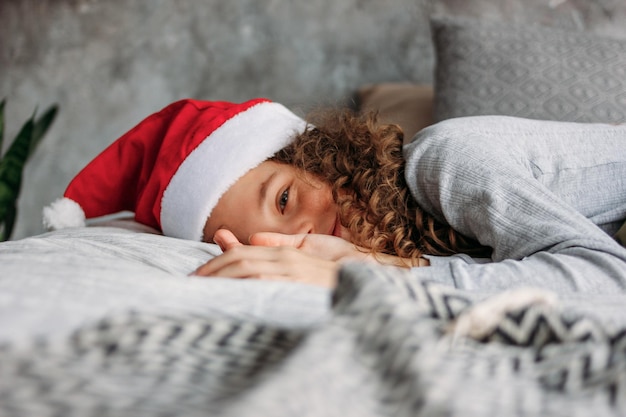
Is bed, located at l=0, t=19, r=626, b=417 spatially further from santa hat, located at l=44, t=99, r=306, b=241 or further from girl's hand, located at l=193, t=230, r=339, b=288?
santa hat, located at l=44, t=99, r=306, b=241

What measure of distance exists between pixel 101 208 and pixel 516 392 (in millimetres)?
1133

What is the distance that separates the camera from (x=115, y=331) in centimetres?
49

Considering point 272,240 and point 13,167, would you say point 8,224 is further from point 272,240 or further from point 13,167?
point 272,240

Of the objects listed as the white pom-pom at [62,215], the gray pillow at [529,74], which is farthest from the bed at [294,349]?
the gray pillow at [529,74]

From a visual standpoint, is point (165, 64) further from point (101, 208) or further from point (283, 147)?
point (283, 147)

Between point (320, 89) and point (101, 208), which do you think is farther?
point (320, 89)

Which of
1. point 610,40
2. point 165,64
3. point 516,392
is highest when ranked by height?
point 165,64

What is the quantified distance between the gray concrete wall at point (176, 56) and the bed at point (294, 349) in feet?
5.05

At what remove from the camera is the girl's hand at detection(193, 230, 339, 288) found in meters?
0.77

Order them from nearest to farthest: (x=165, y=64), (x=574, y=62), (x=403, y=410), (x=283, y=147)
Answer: (x=403, y=410) → (x=283, y=147) → (x=574, y=62) → (x=165, y=64)

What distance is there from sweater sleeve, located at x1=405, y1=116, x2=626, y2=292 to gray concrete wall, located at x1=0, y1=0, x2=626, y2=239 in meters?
1.02

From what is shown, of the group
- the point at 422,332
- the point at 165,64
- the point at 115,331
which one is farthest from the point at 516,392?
the point at 165,64

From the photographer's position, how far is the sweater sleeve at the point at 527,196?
0.83 metres

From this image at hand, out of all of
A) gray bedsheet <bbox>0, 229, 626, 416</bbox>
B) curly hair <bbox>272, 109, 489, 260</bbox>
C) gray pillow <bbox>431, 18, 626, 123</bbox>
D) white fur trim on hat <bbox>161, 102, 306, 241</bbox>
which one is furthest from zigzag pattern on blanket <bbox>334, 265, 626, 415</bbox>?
gray pillow <bbox>431, 18, 626, 123</bbox>
